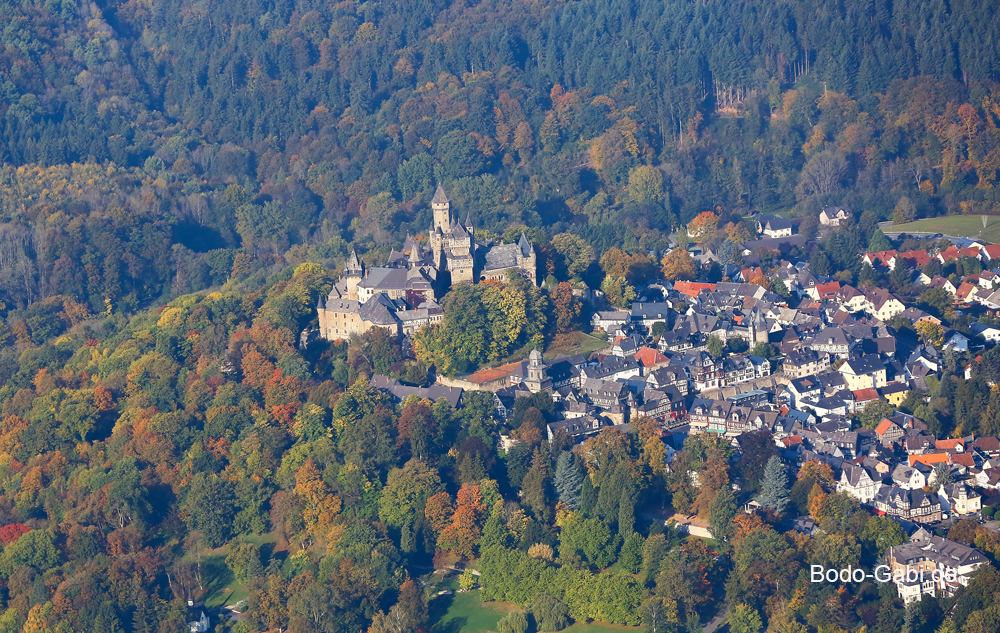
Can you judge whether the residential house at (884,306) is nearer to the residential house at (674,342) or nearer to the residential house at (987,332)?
the residential house at (987,332)

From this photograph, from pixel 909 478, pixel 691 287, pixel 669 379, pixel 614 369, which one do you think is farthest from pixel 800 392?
pixel 691 287

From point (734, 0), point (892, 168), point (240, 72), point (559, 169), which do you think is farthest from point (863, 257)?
point (240, 72)

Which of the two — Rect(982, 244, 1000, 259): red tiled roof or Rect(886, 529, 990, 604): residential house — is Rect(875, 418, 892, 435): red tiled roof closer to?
Rect(886, 529, 990, 604): residential house

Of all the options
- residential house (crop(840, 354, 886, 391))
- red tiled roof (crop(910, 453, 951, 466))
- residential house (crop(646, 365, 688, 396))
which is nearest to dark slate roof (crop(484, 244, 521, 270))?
residential house (crop(646, 365, 688, 396))

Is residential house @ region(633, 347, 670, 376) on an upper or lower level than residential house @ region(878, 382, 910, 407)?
upper

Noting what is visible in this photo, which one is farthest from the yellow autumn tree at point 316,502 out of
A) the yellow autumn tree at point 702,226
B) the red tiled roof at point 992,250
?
the red tiled roof at point 992,250

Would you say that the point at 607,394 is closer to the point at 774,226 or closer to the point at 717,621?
the point at 717,621
